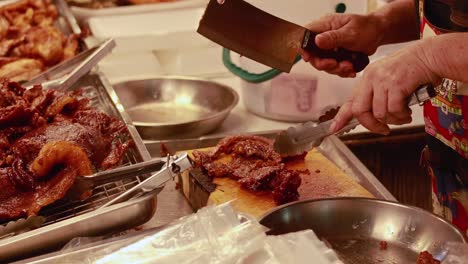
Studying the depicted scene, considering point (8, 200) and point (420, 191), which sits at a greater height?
point (8, 200)

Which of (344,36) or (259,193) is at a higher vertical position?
(344,36)

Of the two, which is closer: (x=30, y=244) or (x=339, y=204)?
(x=30, y=244)

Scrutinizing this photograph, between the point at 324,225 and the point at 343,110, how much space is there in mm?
333

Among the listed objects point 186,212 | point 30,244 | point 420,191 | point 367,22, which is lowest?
point 420,191

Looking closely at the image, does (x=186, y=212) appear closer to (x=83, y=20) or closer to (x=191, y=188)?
(x=191, y=188)

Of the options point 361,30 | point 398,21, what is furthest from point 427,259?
point 398,21

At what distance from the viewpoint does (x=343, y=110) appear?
197 centimetres

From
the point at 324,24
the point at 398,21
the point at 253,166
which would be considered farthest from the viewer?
the point at 398,21

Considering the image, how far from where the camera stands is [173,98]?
336 cm

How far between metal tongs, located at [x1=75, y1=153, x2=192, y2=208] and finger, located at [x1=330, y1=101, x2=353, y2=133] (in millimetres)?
473

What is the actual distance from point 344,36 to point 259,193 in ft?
2.03

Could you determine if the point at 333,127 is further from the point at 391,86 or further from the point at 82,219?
the point at 82,219

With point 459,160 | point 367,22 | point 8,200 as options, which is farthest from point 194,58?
point 8,200

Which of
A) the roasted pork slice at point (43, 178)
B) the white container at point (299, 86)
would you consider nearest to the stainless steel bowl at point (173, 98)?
the white container at point (299, 86)
